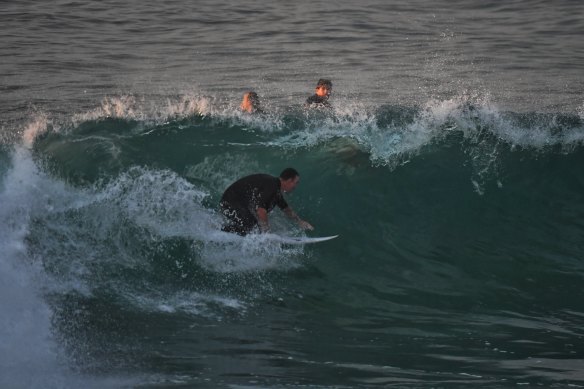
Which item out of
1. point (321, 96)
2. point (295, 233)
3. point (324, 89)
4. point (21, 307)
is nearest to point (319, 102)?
point (321, 96)

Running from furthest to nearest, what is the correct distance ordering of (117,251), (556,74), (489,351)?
1. (556,74)
2. (117,251)
3. (489,351)

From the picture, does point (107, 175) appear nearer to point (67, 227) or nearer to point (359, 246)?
point (67, 227)

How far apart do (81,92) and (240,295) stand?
11311 millimetres

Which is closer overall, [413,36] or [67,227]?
[67,227]

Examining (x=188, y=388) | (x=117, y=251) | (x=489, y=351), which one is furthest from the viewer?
(x=117, y=251)

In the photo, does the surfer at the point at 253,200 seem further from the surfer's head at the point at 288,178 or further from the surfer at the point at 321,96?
the surfer at the point at 321,96

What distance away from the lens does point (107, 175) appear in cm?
1291

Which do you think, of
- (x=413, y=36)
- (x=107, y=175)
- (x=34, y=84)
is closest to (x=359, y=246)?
(x=107, y=175)

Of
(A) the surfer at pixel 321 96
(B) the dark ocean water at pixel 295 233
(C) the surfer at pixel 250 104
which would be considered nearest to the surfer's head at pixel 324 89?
(A) the surfer at pixel 321 96

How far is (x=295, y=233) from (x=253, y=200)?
52.5 inches

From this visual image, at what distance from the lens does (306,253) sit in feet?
37.8

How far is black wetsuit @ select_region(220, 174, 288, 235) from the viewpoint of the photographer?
10.5m

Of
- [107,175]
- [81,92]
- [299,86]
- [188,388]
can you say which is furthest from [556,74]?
[188,388]

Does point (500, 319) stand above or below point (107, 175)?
below
